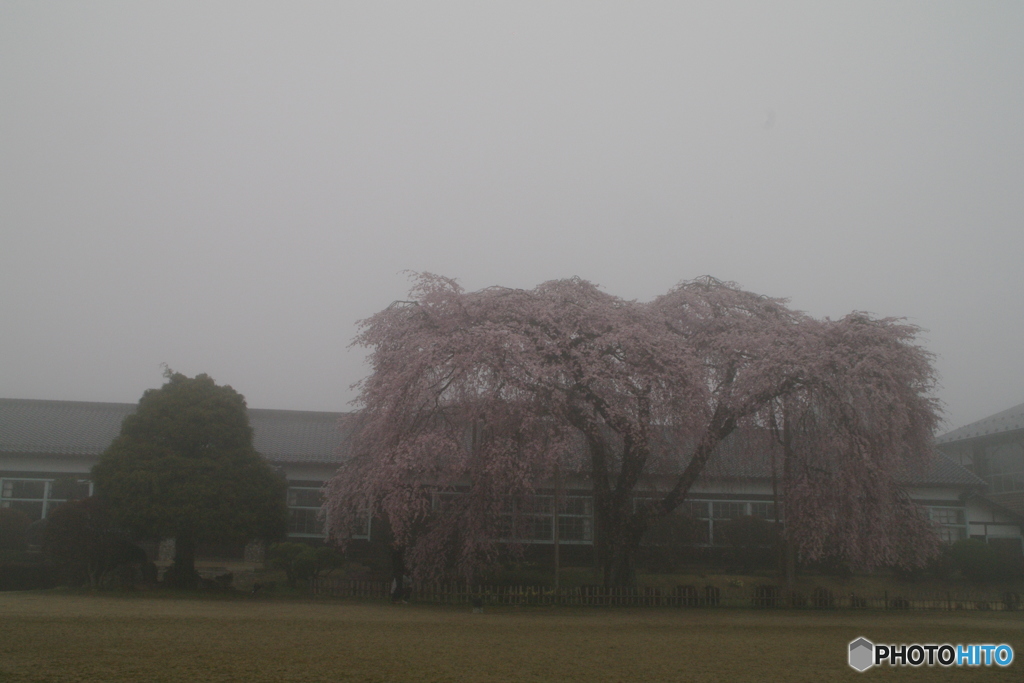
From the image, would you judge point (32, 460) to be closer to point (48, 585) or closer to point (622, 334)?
point (48, 585)

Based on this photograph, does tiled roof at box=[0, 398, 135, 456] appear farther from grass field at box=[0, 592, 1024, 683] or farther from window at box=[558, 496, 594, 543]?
window at box=[558, 496, 594, 543]

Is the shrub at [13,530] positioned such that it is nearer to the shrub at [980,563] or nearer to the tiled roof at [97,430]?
the tiled roof at [97,430]

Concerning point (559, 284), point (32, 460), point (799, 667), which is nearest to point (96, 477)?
point (32, 460)

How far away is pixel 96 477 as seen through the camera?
17094 millimetres

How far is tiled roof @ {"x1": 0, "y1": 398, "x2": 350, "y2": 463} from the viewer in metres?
22.1

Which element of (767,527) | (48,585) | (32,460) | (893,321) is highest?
(893,321)

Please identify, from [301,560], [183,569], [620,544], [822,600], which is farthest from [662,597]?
[183,569]

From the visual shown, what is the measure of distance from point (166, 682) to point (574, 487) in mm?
15178

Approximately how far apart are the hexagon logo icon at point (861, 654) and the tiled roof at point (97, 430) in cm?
1437

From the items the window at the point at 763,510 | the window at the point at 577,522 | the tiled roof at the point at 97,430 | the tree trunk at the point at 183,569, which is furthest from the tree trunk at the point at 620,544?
the tree trunk at the point at 183,569

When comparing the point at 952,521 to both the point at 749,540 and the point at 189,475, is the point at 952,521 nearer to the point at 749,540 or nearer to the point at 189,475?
the point at 749,540

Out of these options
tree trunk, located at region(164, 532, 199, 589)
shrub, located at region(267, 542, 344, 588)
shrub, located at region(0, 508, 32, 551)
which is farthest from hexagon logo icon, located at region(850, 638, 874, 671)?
shrub, located at region(0, 508, 32, 551)

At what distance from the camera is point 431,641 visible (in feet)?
34.0

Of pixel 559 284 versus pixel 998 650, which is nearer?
pixel 998 650
